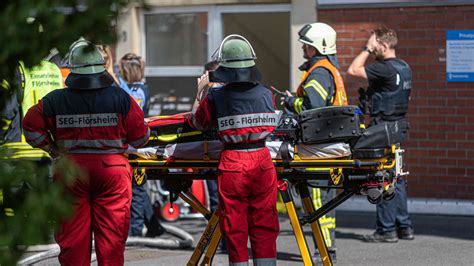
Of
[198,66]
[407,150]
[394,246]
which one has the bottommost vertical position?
[394,246]

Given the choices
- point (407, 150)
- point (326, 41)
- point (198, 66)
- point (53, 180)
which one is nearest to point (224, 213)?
point (326, 41)

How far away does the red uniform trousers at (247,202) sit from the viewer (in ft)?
19.8

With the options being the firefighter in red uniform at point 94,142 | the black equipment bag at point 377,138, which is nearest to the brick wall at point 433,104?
the black equipment bag at point 377,138

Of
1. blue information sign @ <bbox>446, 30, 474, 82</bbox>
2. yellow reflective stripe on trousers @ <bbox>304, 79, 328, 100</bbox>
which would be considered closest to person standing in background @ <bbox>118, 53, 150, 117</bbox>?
yellow reflective stripe on trousers @ <bbox>304, 79, 328, 100</bbox>

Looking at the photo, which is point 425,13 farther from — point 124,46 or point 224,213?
point 224,213

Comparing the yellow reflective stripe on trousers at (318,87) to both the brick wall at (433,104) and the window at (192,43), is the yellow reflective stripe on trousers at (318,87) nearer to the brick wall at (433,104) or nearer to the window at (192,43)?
the brick wall at (433,104)

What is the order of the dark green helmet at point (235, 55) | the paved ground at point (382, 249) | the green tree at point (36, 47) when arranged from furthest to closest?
the paved ground at point (382, 249), the dark green helmet at point (235, 55), the green tree at point (36, 47)

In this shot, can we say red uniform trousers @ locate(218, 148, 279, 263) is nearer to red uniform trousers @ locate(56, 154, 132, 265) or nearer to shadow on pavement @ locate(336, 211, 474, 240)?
red uniform trousers @ locate(56, 154, 132, 265)

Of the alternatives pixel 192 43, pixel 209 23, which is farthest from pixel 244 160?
pixel 192 43

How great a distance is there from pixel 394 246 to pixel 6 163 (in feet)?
21.5

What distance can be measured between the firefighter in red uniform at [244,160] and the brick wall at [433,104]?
4.51 metres

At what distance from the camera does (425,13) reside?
10.2 meters

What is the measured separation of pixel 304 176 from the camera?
6.51 m

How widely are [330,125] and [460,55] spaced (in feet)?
13.4
